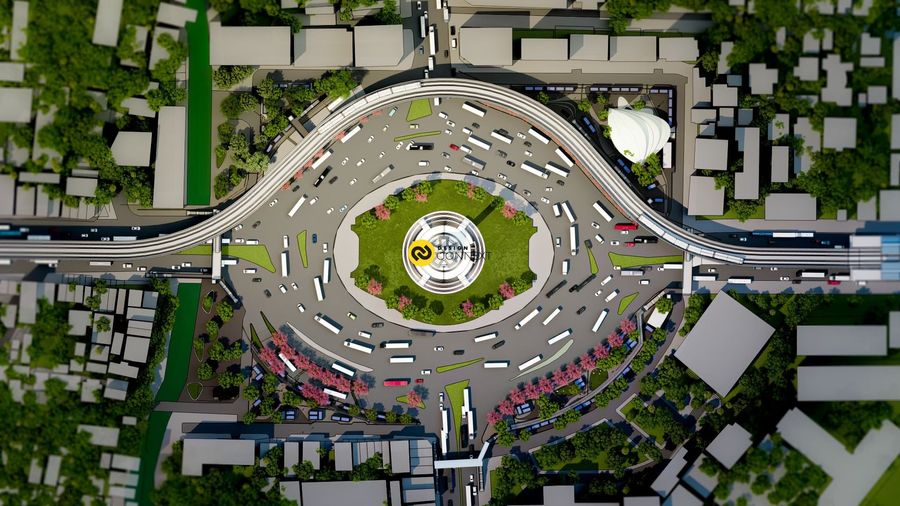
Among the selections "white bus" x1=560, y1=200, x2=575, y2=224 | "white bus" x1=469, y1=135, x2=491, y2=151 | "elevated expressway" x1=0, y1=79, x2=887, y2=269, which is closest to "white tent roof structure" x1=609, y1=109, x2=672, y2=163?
"elevated expressway" x1=0, y1=79, x2=887, y2=269

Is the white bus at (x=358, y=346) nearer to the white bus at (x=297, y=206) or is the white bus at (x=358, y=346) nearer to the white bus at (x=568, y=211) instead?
the white bus at (x=297, y=206)

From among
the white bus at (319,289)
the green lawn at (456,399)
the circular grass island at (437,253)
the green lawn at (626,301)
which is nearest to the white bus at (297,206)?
the circular grass island at (437,253)

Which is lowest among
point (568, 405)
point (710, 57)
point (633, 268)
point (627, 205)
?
point (568, 405)

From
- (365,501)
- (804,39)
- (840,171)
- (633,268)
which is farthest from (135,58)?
(840,171)

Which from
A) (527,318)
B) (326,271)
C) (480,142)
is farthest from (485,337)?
(480,142)

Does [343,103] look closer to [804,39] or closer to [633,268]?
[633,268]

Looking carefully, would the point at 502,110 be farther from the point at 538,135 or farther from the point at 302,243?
the point at 302,243

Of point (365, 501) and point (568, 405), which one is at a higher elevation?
point (568, 405)
